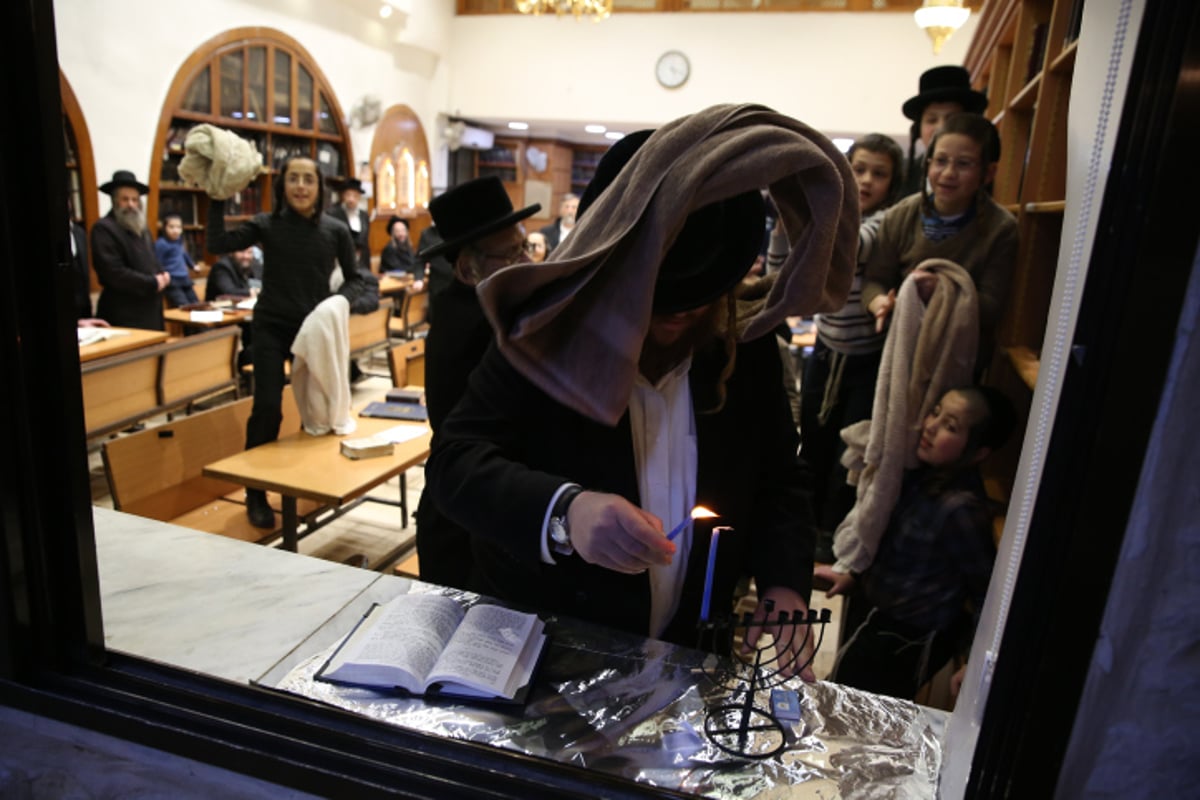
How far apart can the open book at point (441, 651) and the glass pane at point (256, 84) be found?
820 centimetres

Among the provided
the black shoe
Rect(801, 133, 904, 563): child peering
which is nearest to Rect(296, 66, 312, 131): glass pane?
the black shoe

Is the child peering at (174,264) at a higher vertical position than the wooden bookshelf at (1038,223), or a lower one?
lower

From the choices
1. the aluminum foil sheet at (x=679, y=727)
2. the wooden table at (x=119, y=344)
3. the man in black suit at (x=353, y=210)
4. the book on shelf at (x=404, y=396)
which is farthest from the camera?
the man in black suit at (x=353, y=210)

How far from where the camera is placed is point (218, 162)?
14.0 feet

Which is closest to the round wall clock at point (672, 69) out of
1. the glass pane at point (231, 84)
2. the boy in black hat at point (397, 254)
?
the boy in black hat at point (397, 254)

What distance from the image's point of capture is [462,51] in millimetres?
10984

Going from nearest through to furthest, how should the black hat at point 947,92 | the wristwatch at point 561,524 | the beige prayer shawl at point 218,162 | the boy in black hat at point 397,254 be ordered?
the wristwatch at point 561,524 < the black hat at point 947,92 < the beige prayer shawl at point 218,162 < the boy in black hat at point 397,254

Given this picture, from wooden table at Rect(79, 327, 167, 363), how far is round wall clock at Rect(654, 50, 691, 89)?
7453 millimetres

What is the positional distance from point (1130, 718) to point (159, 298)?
19.3 ft

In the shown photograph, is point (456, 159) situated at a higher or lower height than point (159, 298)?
higher

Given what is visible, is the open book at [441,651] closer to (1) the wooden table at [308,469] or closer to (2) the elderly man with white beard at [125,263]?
(1) the wooden table at [308,469]

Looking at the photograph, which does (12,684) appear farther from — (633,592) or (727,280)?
(727,280)

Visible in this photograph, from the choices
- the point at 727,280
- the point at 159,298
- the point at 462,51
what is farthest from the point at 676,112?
→ the point at 727,280

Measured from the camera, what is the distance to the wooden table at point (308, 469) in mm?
2627
